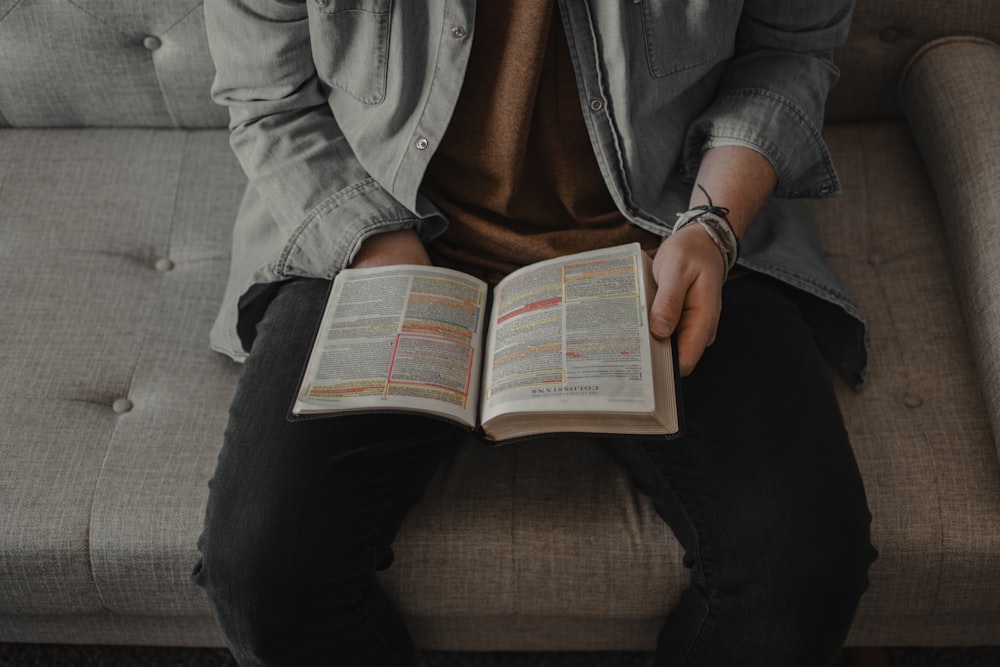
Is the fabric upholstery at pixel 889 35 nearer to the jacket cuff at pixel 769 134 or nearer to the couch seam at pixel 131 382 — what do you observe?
the jacket cuff at pixel 769 134

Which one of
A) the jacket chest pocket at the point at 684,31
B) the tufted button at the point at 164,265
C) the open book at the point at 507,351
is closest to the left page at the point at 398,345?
the open book at the point at 507,351

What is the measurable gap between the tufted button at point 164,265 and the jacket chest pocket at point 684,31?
72cm

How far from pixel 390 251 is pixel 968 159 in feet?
2.43

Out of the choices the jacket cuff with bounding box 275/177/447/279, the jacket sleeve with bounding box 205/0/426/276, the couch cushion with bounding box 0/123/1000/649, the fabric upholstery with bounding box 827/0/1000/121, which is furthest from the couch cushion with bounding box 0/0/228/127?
the fabric upholstery with bounding box 827/0/1000/121

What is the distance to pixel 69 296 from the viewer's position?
1188mm

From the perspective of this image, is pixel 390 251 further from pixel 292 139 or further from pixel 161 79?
pixel 161 79

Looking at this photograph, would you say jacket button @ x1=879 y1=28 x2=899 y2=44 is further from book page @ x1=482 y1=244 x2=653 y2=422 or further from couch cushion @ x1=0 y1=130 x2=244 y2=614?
couch cushion @ x1=0 y1=130 x2=244 y2=614

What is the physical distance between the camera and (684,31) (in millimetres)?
968

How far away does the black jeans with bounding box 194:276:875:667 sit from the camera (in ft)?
2.81

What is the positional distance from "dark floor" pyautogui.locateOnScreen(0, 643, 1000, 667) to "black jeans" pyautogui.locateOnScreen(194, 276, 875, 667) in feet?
0.91

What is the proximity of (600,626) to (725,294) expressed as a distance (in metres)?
0.43

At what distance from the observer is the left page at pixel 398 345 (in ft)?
2.65

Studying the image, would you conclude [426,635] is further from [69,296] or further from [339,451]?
[69,296]

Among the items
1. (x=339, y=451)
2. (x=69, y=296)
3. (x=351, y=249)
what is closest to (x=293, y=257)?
(x=351, y=249)
